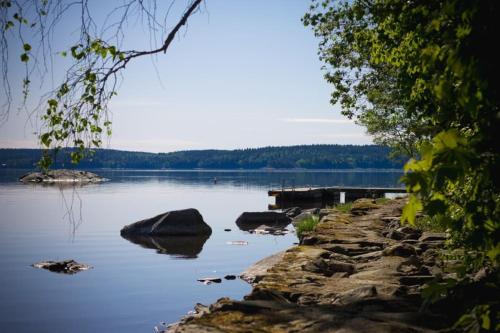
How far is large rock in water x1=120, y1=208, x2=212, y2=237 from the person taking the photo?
98.8 ft

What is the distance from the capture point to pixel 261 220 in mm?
38875

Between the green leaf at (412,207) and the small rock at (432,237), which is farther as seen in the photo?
the small rock at (432,237)

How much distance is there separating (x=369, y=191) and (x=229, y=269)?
33.1 metres

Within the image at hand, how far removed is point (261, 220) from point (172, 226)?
10309 millimetres

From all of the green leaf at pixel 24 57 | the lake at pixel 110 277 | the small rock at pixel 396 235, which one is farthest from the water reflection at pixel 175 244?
the green leaf at pixel 24 57

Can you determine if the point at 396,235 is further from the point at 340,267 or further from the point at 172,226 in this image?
the point at 172,226

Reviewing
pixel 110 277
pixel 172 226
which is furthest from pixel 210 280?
pixel 172 226

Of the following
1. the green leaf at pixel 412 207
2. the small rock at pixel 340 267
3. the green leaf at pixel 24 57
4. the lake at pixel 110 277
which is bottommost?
the lake at pixel 110 277

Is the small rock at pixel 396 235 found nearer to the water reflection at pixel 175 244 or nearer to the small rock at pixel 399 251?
the small rock at pixel 399 251

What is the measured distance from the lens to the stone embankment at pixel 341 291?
4.77 meters

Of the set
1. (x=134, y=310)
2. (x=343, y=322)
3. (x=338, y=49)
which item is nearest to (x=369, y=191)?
(x=338, y=49)

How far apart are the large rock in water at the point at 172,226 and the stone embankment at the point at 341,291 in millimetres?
19479

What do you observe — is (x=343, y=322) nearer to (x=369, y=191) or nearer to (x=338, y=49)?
(x=338, y=49)

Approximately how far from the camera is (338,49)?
21391 millimetres
